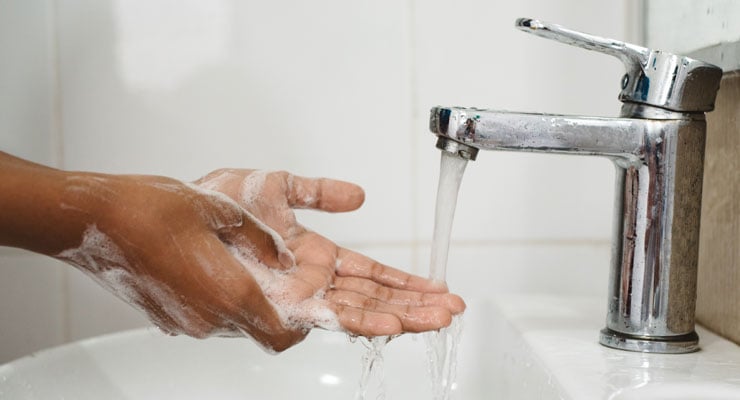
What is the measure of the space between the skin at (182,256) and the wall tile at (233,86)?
0.26m

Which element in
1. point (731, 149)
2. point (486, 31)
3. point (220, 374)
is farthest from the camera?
point (486, 31)

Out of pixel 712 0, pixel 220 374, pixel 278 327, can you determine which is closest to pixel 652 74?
pixel 712 0

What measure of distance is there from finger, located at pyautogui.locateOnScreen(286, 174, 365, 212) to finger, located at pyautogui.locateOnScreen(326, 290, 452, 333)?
9cm

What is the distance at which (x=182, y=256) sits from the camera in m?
0.49

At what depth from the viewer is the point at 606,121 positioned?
53cm

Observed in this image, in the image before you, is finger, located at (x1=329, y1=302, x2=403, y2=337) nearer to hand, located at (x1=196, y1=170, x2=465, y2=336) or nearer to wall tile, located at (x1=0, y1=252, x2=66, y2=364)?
hand, located at (x1=196, y1=170, x2=465, y2=336)

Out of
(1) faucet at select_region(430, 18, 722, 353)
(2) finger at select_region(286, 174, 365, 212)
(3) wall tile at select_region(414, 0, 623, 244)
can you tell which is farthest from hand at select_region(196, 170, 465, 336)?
(3) wall tile at select_region(414, 0, 623, 244)

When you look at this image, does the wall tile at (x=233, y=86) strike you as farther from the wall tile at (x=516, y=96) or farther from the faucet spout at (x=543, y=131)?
the faucet spout at (x=543, y=131)

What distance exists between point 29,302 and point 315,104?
382mm

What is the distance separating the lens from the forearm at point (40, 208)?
480 millimetres

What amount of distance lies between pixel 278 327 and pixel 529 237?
16.1 inches

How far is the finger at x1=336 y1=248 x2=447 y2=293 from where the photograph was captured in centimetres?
61

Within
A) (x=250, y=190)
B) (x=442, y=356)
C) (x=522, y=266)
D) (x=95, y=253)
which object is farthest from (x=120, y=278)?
(x=522, y=266)

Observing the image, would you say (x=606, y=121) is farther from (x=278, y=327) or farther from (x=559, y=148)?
(x=278, y=327)
